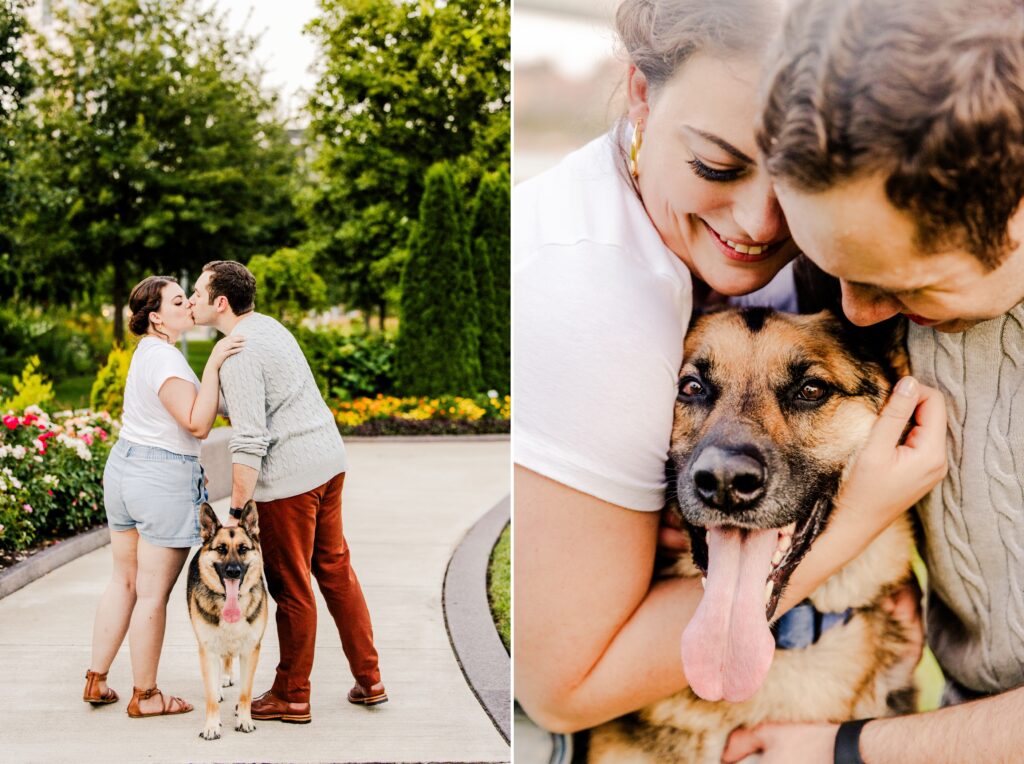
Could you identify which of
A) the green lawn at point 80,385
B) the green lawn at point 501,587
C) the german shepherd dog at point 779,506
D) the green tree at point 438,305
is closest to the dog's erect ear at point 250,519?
the green lawn at point 501,587

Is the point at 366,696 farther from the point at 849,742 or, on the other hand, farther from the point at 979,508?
the point at 979,508

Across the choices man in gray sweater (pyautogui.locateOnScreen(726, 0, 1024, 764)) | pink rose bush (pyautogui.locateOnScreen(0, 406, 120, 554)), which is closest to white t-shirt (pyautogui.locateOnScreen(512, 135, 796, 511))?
man in gray sweater (pyautogui.locateOnScreen(726, 0, 1024, 764))

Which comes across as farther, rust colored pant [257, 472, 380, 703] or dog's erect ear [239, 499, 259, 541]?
rust colored pant [257, 472, 380, 703]

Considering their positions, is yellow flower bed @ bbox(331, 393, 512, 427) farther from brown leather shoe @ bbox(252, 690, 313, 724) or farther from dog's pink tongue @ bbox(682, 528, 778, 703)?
dog's pink tongue @ bbox(682, 528, 778, 703)

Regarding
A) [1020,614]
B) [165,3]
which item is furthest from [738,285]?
[165,3]

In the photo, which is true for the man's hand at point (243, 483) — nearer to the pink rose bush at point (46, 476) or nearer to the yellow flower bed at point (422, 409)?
the pink rose bush at point (46, 476)

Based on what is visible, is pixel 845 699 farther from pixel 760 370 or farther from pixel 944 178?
pixel 944 178

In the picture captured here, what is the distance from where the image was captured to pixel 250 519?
9.54 feet

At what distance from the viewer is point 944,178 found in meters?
1.43

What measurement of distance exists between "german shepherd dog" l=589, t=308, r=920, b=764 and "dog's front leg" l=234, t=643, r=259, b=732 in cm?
172

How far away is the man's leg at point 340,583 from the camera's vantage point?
10.3 feet

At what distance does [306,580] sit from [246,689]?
386 mm

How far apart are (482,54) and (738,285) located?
13.0 meters

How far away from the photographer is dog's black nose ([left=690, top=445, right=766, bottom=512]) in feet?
5.54
